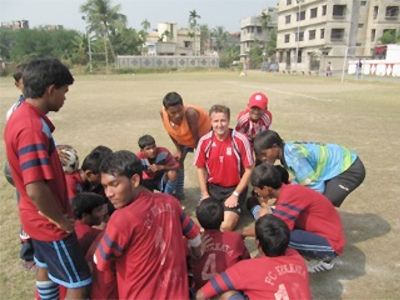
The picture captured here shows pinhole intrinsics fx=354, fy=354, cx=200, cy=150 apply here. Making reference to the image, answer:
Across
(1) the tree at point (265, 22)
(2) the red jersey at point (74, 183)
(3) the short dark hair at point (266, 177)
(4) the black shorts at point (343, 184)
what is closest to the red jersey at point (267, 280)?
(3) the short dark hair at point (266, 177)

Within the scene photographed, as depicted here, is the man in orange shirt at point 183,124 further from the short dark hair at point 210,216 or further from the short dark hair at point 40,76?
the short dark hair at point 40,76

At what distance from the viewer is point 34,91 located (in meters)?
2.14

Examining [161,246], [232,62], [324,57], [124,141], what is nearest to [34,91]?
[161,246]

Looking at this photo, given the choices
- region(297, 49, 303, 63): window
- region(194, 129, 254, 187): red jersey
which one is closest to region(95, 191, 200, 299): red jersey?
region(194, 129, 254, 187): red jersey

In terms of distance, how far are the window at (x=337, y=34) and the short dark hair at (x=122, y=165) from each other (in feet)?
167

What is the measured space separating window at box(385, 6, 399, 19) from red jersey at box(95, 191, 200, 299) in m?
54.3

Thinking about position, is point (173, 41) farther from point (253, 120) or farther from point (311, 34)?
point (253, 120)

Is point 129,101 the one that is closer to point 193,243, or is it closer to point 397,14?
point 193,243

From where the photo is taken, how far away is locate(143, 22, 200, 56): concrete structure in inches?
2849

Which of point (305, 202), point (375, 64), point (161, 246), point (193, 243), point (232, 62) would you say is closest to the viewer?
point (161, 246)

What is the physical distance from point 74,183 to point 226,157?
181cm

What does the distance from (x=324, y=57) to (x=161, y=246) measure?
49.8 m

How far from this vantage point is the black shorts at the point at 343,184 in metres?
3.93

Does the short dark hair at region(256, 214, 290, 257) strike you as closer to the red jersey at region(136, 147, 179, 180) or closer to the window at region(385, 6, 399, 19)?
the red jersey at region(136, 147, 179, 180)
